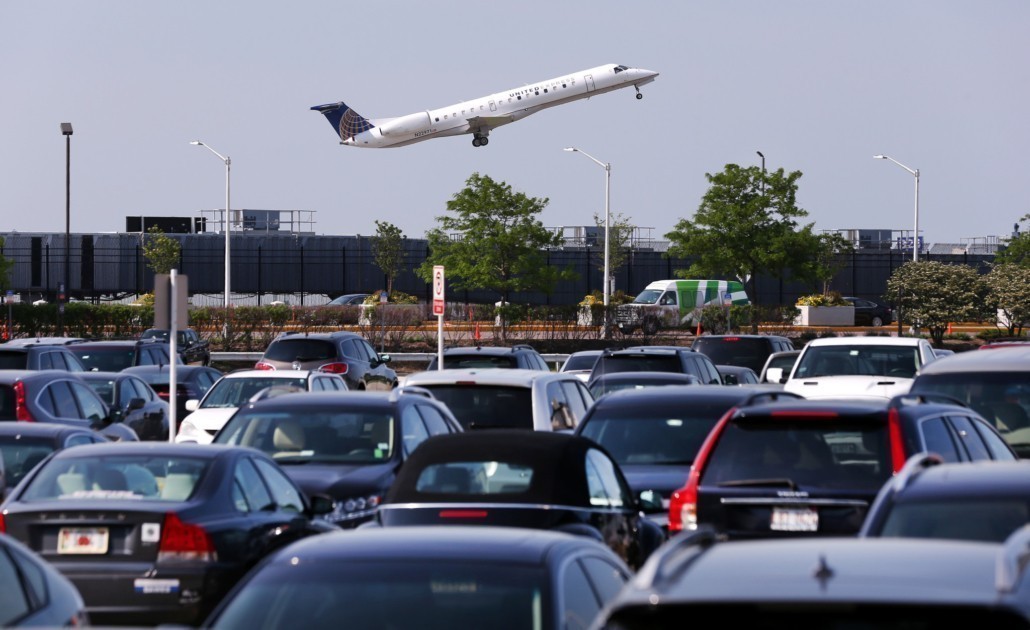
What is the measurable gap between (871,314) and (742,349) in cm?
4785

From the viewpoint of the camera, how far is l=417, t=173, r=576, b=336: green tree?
6238 cm

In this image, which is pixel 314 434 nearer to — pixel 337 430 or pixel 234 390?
pixel 337 430

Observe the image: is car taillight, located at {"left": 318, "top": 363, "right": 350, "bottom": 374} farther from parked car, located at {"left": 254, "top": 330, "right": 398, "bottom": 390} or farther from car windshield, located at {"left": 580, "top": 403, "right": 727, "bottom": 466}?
car windshield, located at {"left": 580, "top": 403, "right": 727, "bottom": 466}

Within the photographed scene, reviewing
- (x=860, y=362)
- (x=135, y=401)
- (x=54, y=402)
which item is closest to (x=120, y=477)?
(x=54, y=402)

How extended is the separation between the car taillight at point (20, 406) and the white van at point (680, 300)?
131 feet

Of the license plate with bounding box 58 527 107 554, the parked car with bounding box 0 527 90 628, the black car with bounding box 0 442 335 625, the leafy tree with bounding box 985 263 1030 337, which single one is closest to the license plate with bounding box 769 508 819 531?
the black car with bounding box 0 442 335 625

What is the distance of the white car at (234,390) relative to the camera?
1959cm

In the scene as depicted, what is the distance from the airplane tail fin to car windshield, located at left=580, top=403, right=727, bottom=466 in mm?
69417

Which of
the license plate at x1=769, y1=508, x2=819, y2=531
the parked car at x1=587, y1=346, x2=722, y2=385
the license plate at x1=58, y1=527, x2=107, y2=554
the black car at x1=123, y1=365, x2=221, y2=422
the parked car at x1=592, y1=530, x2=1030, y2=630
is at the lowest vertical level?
the black car at x1=123, y1=365, x2=221, y2=422

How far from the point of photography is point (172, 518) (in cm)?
945

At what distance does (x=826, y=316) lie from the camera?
70.4m

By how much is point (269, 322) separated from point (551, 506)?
146 ft

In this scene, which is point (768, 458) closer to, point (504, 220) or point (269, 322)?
point (269, 322)

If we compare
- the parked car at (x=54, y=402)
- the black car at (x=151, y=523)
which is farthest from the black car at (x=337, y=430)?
the parked car at (x=54, y=402)
